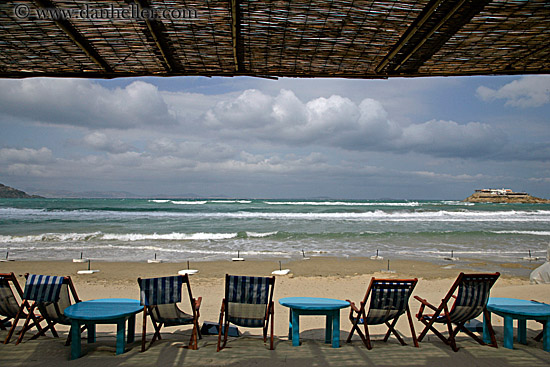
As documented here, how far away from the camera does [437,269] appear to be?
10.3 meters

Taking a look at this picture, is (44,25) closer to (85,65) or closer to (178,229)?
(85,65)

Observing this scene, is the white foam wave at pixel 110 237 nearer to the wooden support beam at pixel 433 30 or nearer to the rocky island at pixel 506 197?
the wooden support beam at pixel 433 30

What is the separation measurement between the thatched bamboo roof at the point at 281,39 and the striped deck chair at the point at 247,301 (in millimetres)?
2148

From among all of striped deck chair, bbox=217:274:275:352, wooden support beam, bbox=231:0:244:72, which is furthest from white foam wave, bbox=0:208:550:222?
wooden support beam, bbox=231:0:244:72

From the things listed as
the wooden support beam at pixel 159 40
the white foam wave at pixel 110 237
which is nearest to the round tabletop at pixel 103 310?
the wooden support beam at pixel 159 40

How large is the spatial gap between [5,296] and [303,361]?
10.8 ft

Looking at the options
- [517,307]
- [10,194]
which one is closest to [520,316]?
[517,307]

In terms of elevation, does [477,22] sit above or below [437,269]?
above

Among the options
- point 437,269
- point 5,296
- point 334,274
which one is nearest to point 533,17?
point 5,296

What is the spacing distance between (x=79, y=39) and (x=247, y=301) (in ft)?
9.36

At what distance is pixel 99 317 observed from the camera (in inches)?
134

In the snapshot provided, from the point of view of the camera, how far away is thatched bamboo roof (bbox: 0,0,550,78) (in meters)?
2.26

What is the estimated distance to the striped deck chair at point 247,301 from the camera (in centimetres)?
389

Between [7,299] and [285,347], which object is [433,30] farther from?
[7,299]
